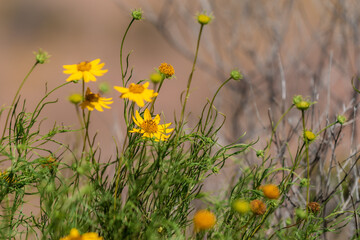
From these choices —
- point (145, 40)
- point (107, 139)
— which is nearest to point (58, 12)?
point (145, 40)

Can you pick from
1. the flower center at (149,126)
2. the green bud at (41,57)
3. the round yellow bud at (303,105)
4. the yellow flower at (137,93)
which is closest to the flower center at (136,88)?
the yellow flower at (137,93)

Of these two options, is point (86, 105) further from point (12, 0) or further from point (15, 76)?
point (12, 0)

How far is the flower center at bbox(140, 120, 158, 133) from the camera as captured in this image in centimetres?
124

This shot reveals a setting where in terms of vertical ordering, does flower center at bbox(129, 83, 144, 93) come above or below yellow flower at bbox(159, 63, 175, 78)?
below

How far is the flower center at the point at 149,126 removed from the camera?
1243 mm

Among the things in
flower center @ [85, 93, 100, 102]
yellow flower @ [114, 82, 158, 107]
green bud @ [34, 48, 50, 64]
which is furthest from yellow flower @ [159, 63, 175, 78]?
green bud @ [34, 48, 50, 64]

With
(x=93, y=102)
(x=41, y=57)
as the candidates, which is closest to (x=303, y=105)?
(x=93, y=102)

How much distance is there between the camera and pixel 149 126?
4.12ft

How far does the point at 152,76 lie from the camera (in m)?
1.19

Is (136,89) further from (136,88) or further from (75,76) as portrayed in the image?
(75,76)

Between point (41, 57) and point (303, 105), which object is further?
point (41, 57)

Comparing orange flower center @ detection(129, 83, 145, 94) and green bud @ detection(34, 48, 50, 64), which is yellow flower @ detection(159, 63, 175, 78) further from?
green bud @ detection(34, 48, 50, 64)

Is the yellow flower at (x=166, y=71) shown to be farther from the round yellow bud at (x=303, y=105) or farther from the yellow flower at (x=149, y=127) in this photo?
the round yellow bud at (x=303, y=105)

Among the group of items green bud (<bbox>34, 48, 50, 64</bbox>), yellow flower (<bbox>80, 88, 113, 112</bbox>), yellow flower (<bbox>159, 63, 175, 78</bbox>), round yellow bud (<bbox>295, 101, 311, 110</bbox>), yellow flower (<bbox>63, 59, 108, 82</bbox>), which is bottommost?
yellow flower (<bbox>80, 88, 113, 112</bbox>)
